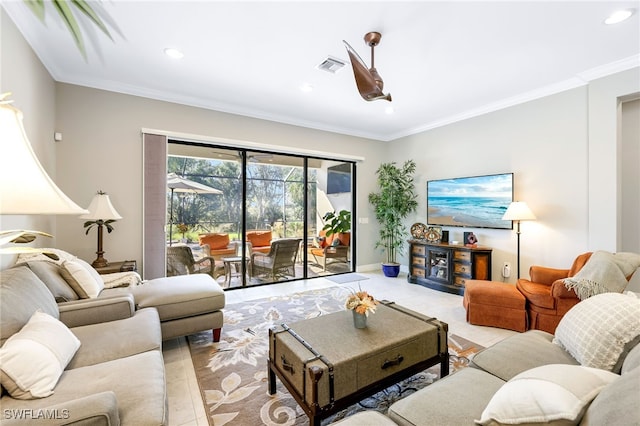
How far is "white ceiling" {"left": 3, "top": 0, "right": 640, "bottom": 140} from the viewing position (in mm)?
2277

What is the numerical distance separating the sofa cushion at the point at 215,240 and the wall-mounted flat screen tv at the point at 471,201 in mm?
3556

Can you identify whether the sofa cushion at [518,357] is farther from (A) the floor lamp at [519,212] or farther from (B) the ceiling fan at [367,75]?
(A) the floor lamp at [519,212]

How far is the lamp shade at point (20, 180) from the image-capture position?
33.3 inches

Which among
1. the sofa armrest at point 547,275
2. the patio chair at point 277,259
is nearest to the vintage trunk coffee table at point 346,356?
the sofa armrest at point 547,275

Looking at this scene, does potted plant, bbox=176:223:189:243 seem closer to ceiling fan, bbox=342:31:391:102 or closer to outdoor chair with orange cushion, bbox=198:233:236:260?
outdoor chair with orange cushion, bbox=198:233:236:260

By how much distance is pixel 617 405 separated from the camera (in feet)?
2.44

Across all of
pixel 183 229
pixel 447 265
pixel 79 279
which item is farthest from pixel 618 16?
pixel 183 229

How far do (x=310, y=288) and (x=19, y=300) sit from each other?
3451mm

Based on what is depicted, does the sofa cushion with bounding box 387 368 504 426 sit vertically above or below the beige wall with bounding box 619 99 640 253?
below

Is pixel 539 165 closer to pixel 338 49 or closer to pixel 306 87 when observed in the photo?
pixel 338 49

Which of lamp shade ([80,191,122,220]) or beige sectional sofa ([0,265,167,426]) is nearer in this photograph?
beige sectional sofa ([0,265,167,426])

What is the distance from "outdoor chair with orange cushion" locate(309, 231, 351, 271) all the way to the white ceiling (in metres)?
2.54

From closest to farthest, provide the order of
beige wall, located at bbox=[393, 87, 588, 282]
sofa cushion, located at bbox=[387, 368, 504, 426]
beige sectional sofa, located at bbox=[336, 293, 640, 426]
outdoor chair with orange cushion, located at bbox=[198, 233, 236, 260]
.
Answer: beige sectional sofa, located at bbox=[336, 293, 640, 426], sofa cushion, located at bbox=[387, 368, 504, 426], beige wall, located at bbox=[393, 87, 588, 282], outdoor chair with orange cushion, located at bbox=[198, 233, 236, 260]

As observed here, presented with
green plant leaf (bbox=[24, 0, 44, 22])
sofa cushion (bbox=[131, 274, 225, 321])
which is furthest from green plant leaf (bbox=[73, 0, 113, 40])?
sofa cushion (bbox=[131, 274, 225, 321])
